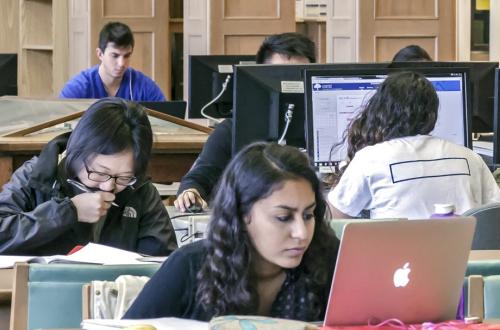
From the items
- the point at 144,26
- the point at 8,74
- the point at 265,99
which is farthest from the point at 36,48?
the point at 265,99

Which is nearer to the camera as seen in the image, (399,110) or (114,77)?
(399,110)

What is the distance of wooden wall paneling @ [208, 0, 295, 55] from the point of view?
7.95 metres

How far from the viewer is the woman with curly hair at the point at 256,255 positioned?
7.02 feet

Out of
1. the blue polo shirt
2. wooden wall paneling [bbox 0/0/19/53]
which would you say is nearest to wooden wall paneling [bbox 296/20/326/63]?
wooden wall paneling [bbox 0/0/19/53]

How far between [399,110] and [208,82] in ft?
7.03

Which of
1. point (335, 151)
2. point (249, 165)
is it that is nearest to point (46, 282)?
point (249, 165)

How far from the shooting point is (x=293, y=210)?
2164 millimetres

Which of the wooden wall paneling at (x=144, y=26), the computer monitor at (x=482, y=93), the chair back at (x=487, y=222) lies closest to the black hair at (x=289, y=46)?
the computer monitor at (x=482, y=93)

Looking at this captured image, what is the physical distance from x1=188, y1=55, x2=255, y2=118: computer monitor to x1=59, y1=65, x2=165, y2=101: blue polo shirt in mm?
1258

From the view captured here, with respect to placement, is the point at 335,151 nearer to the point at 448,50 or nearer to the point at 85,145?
the point at 85,145

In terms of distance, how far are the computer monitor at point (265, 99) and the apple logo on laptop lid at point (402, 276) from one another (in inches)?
85.2

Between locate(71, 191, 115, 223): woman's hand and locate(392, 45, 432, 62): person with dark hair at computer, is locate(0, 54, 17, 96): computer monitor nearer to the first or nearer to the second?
locate(392, 45, 432, 62): person with dark hair at computer

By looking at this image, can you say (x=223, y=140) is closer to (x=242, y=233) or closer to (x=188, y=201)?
(x=188, y=201)

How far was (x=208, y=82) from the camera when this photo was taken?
18.4 ft
